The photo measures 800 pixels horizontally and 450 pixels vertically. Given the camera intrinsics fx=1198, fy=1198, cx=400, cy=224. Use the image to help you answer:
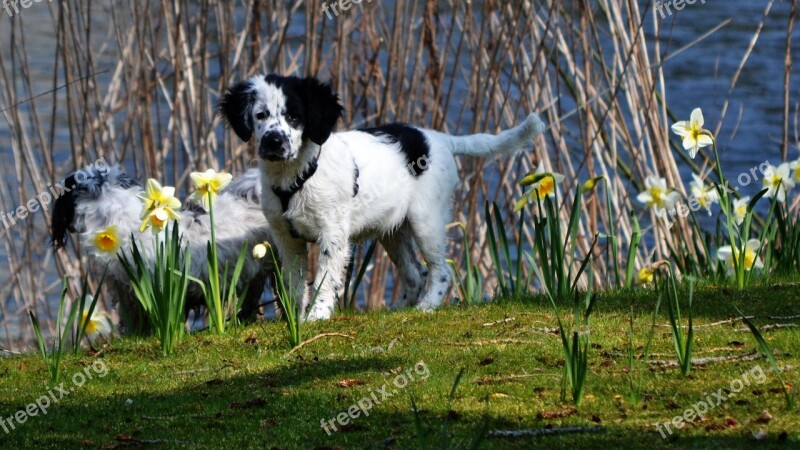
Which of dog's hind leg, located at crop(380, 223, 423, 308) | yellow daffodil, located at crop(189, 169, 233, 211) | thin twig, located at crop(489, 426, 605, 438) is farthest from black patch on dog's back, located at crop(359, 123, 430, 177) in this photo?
thin twig, located at crop(489, 426, 605, 438)

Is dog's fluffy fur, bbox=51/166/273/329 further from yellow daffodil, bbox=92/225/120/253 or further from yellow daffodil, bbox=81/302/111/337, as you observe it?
yellow daffodil, bbox=92/225/120/253

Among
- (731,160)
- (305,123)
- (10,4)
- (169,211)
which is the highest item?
(10,4)

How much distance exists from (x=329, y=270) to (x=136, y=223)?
88 cm

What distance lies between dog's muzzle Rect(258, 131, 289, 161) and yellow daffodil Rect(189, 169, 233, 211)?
0.55 feet

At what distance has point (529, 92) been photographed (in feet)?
21.9

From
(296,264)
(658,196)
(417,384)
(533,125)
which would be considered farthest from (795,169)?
(417,384)

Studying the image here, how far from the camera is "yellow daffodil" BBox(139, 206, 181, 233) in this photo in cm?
441

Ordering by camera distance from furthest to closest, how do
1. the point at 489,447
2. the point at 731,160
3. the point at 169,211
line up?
the point at 731,160
the point at 169,211
the point at 489,447

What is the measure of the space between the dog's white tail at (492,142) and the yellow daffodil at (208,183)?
1.20 m

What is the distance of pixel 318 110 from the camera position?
4664mm

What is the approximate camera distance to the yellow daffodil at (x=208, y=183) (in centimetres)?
Answer: 450

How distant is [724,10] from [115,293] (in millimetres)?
10596

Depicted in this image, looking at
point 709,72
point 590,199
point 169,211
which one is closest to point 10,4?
point 169,211

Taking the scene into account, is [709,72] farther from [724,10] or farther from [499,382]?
[499,382]
